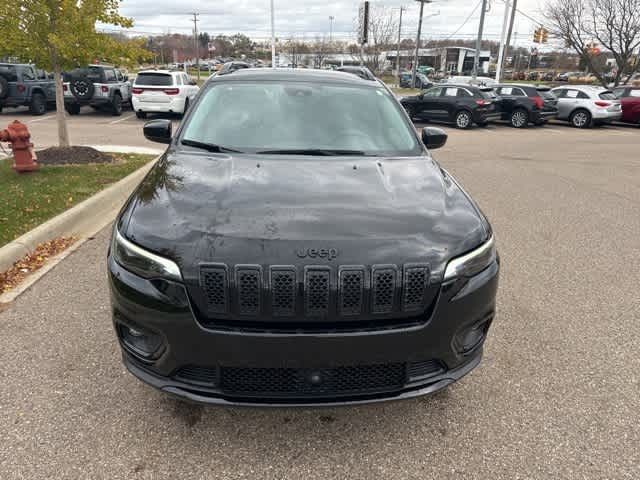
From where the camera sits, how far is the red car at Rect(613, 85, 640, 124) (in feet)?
64.0

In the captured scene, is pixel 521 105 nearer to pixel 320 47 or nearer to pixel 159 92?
pixel 159 92

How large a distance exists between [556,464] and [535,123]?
19002mm

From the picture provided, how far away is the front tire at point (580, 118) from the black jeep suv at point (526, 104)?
43.3 inches

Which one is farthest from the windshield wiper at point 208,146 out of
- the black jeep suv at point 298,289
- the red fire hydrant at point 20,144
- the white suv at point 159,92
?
the white suv at point 159,92

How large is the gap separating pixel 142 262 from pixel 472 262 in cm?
150

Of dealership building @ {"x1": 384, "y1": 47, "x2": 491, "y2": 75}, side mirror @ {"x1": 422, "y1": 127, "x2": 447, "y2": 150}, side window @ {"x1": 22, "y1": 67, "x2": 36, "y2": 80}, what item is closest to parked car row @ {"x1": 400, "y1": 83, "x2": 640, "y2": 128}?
side window @ {"x1": 22, "y1": 67, "x2": 36, "y2": 80}

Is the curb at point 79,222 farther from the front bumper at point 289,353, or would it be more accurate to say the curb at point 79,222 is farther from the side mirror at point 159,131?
the front bumper at point 289,353

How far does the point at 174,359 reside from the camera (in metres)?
2.10

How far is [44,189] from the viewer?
20.1 feet

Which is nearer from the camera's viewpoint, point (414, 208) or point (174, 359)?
point (174, 359)

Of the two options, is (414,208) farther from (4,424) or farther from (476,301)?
(4,424)

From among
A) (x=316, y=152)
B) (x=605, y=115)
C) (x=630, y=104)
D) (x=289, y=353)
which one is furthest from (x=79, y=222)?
(x=630, y=104)

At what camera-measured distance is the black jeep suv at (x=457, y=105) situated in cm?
1747

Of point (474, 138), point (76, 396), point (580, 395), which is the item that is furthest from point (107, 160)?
point (474, 138)
